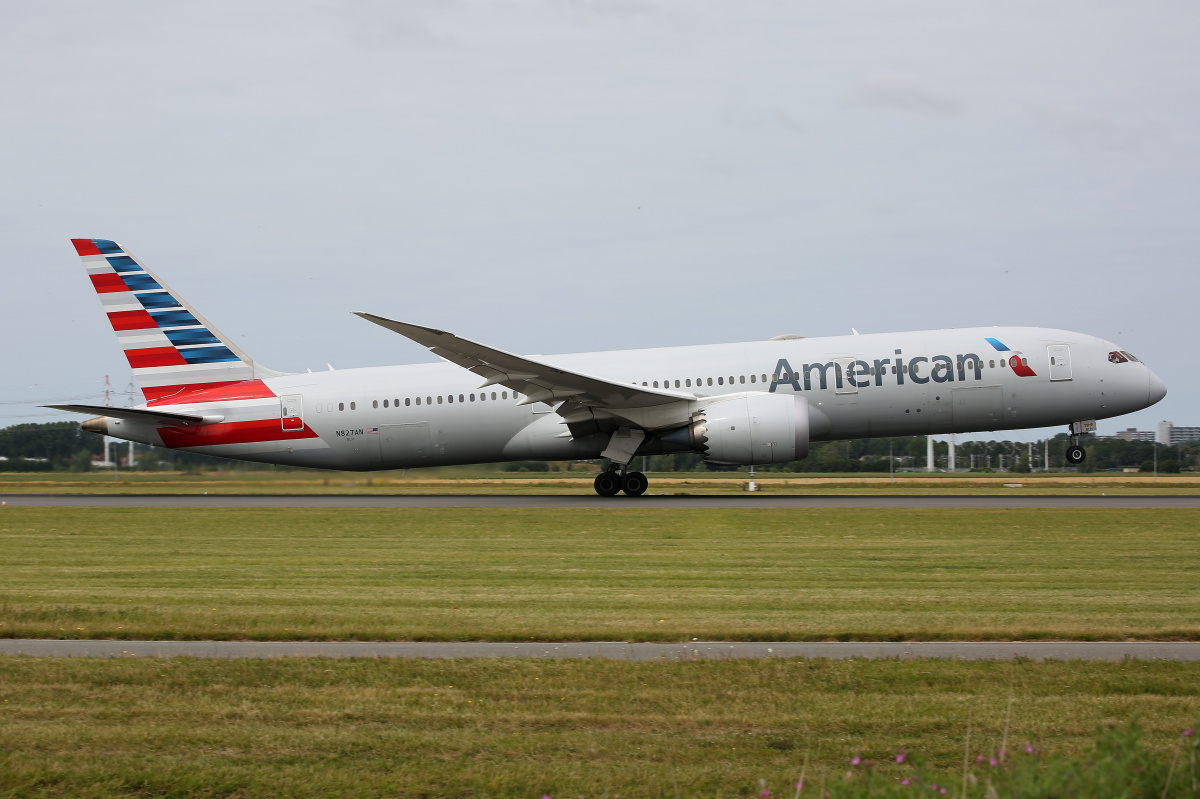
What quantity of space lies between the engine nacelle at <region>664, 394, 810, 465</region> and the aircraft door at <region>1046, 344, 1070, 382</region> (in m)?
6.59

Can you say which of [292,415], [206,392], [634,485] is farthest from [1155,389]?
[206,392]

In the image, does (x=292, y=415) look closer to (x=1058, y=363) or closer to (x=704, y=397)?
(x=704, y=397)

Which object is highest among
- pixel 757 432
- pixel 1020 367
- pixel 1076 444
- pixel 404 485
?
pixel 1020 367

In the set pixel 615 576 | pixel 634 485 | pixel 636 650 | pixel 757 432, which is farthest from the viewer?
pixel 634 485

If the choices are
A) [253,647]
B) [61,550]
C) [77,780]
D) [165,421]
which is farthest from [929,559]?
[165,421]

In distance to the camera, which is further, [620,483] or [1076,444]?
[620,483]

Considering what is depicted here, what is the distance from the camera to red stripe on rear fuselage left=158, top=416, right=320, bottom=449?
30.5m

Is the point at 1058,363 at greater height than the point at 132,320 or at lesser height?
lesser

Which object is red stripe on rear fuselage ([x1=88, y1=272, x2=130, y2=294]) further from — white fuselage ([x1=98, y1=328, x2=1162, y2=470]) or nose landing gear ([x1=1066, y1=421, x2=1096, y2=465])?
nose landing gear ([x1=1066, y1=421, x2=1096, y2=465])

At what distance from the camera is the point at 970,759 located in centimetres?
613

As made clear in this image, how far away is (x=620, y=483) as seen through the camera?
29.8 m

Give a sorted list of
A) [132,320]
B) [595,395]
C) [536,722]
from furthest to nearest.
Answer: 1. [132,320]
2. [595,395]
3. [536,722]

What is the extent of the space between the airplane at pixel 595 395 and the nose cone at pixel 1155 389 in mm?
56

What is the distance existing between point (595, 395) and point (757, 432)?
4184 mm
